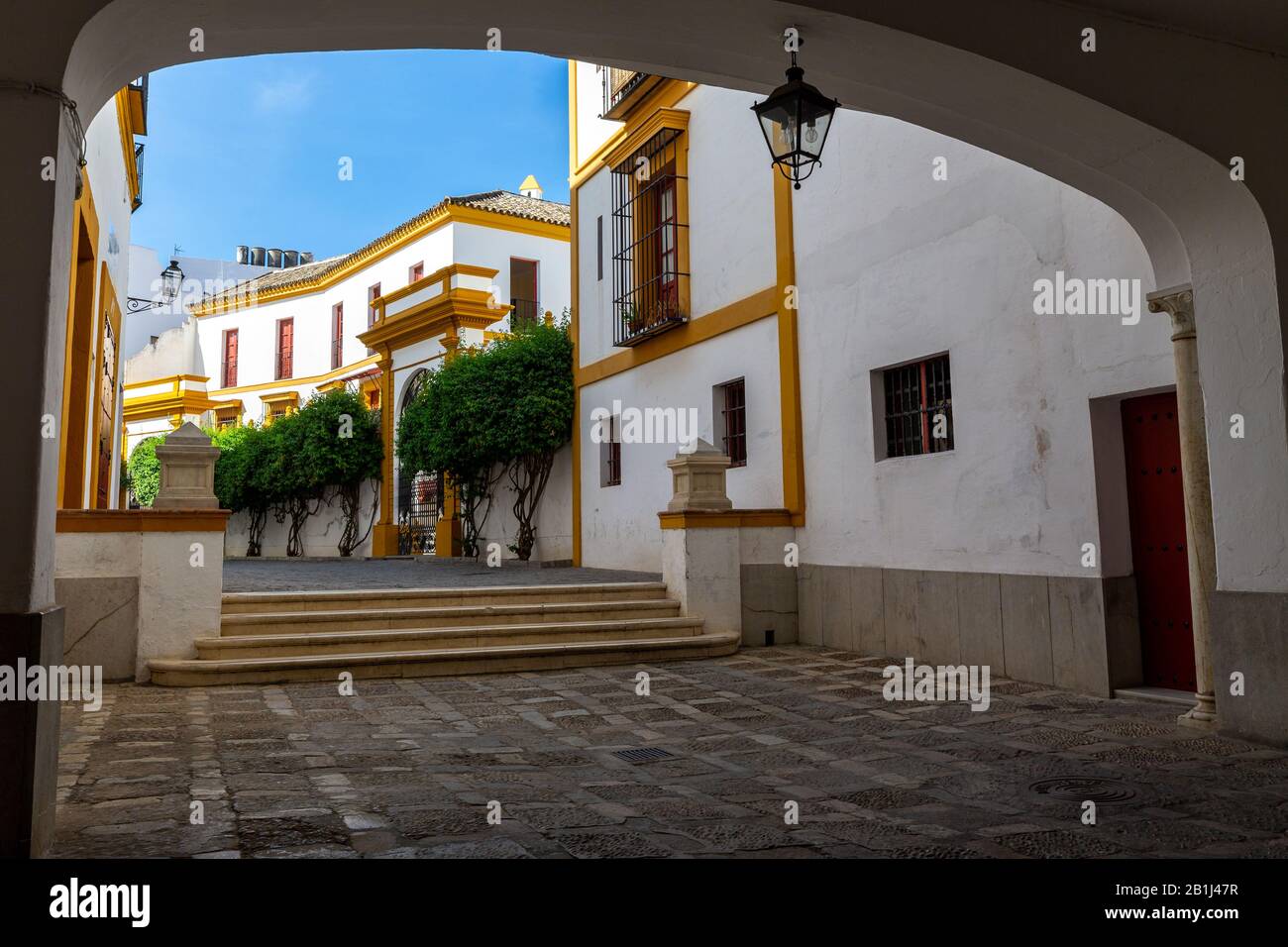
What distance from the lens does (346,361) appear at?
89.2 ft

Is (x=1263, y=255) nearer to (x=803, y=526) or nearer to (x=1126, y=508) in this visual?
(x=1126, y=508)

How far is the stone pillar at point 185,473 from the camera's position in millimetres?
7273

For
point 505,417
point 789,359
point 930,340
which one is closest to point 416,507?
point 505,417

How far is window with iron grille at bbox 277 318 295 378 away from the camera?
30078 mm

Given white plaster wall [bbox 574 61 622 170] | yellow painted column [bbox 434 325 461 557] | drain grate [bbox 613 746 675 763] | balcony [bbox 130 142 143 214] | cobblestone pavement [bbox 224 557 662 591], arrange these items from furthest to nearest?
yellow painted column [bbox 434 325 461 557] < white plaster wall [bbox 574 61 622 170] < balcony [bbox 130 142 143 214] < cobblestone pavement [bbox 224 557 662 591] < drain grate [bbox 613 746 675 763]

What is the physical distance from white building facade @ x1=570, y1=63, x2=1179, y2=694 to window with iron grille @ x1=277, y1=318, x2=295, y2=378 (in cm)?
2027

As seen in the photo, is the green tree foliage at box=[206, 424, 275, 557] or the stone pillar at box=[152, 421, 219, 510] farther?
the green tree foliage at box=[206, 424, 275, 557]

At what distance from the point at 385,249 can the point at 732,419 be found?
17.5 m

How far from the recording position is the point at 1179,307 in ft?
18.0

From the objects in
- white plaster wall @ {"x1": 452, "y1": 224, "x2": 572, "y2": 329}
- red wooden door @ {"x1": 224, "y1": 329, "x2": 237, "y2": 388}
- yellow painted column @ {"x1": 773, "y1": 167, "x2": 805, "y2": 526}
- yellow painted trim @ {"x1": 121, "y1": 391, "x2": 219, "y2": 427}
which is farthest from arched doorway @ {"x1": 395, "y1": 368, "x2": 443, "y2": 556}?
red wooden door @ {"x1": 224, "y1": 329, "x2": 237, "y2": 388}

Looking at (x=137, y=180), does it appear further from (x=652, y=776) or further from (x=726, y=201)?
(x=652, y=776)

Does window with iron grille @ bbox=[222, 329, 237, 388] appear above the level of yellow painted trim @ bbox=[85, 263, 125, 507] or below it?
above

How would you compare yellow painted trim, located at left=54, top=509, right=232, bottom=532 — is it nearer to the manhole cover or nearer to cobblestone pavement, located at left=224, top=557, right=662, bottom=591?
cobblestone pavement, located at left=224, top=557, right=662, bottom=591
